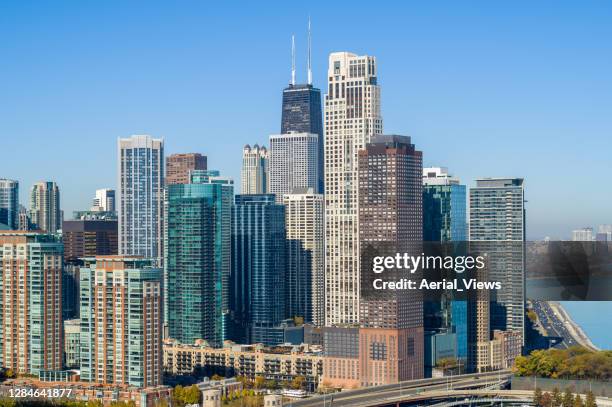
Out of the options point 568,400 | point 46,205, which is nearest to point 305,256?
point 46,205

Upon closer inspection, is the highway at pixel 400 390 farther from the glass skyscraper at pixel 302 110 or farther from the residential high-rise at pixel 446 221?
the glass skyscraper at pixel 302 110

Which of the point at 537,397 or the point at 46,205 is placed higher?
the point at 46,205

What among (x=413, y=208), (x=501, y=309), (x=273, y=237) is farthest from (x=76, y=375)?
(x=273, y=237)

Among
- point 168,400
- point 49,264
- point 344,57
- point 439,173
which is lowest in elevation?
point 168,400

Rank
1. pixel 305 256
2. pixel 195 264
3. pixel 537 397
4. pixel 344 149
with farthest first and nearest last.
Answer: pixel 305 256 → pixel 195 264 → pixel 344 149 → pixel 537 397

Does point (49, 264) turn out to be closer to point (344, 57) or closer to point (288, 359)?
point (288, 359)

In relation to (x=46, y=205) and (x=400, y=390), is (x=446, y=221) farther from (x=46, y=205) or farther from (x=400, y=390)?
(x=46, y=205)

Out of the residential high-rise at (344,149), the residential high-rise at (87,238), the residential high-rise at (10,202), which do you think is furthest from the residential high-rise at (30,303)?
the residential high-rise at (10,202)
